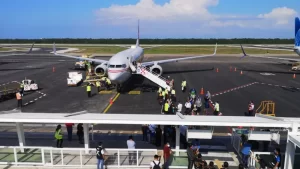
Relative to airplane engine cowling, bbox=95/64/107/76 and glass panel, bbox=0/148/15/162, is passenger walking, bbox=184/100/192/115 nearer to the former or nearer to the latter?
glass panel, bbox=0/148/15/162

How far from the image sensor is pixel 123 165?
1243 cm

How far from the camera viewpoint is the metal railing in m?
12.2

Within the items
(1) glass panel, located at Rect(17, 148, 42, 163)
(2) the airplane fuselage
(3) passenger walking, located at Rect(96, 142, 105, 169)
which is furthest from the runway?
(3) passenger walking, located at Rect(96, 142, 105, 169)

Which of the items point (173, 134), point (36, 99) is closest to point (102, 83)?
point (36, 99)

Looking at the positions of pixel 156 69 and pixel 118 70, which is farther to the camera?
pixel 156 69

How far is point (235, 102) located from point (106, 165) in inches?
752

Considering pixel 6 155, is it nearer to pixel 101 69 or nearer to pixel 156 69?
pixel 101 69

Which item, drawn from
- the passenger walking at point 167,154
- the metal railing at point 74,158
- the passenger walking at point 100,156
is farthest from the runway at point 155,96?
the passenger walking at point 100,156

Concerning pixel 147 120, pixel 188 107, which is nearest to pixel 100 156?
pixel 147 120

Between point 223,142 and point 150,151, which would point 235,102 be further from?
point 150,151

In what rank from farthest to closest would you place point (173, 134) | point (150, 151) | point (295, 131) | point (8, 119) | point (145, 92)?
point (145, 92)
point (173, 134)
point (150, 151)
point (8, 119)
point (295, 131)

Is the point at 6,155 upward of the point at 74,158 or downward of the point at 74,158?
upward

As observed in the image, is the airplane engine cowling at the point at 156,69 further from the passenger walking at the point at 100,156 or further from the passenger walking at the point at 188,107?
the passenger walking at the point at 100,156

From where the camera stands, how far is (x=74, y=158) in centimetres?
1303
